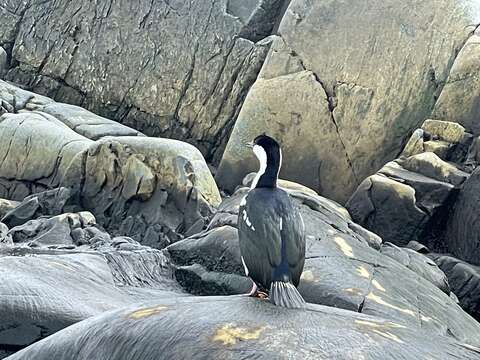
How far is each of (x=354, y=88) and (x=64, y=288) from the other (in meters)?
6.54

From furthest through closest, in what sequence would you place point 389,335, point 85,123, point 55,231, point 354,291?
point 85,123 < point 55,231 < point 354,291 < point 389,335

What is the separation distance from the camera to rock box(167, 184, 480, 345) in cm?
498

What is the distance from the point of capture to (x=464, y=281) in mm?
7574

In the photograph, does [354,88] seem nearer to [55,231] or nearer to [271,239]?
[55,231]

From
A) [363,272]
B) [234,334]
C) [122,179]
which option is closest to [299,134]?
[122,179]

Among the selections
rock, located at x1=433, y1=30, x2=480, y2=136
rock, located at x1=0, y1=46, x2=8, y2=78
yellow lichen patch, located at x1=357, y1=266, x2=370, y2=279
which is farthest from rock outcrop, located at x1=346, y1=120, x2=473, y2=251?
rock, located at x1=0, y1=46, x2=8, y2=78

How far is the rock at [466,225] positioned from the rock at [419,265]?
1.69 meters

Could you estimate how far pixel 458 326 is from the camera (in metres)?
5.43

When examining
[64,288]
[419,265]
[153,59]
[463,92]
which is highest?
[463,92]

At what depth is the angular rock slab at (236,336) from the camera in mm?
2688

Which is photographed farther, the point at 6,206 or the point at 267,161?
the point at 6,206

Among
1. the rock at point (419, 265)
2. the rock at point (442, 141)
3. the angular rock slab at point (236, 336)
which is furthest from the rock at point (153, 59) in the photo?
the angular rock slab at point (236, 336)

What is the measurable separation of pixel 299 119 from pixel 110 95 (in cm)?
327

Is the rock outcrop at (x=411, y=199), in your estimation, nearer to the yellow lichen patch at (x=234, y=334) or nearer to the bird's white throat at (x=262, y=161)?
the bird's white throat at (x=262, y=161)
